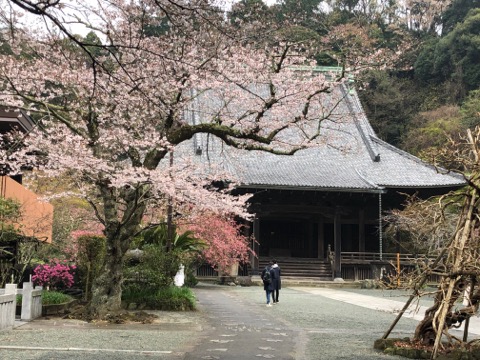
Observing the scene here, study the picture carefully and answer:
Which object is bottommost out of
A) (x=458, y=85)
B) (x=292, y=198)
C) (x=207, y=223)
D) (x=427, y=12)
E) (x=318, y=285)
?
(x=318, y=285)

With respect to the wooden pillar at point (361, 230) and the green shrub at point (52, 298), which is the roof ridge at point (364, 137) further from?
the green shrub at point (52, 298)

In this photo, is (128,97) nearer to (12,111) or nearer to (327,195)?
(12,111)

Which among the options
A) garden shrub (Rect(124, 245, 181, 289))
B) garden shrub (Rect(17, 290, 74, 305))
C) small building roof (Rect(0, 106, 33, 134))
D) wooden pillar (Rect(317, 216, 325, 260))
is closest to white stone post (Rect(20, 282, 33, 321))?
garden shrub (Rect(17, 290, 74, 305))

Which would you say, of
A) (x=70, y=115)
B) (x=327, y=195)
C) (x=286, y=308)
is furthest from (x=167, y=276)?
(x=327, y=195)

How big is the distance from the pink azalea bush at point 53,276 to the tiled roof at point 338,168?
42.9 feet

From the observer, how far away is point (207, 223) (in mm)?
21266

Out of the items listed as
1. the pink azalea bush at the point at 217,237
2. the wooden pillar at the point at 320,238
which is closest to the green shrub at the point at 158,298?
the pink azalea bush at the point at 217,237

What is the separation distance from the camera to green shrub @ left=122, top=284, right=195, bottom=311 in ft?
45.8

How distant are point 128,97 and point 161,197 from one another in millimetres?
2508

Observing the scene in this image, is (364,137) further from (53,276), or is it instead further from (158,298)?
(53,276)

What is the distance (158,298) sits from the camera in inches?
551

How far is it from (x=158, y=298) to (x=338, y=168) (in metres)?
19.1

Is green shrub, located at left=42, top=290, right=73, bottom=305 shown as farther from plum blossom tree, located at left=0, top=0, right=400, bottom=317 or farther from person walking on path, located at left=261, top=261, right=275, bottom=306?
person walking on path, located at left=261, top=261, right=275, bottom=306

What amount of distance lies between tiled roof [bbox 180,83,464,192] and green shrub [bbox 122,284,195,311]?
43.3ft
